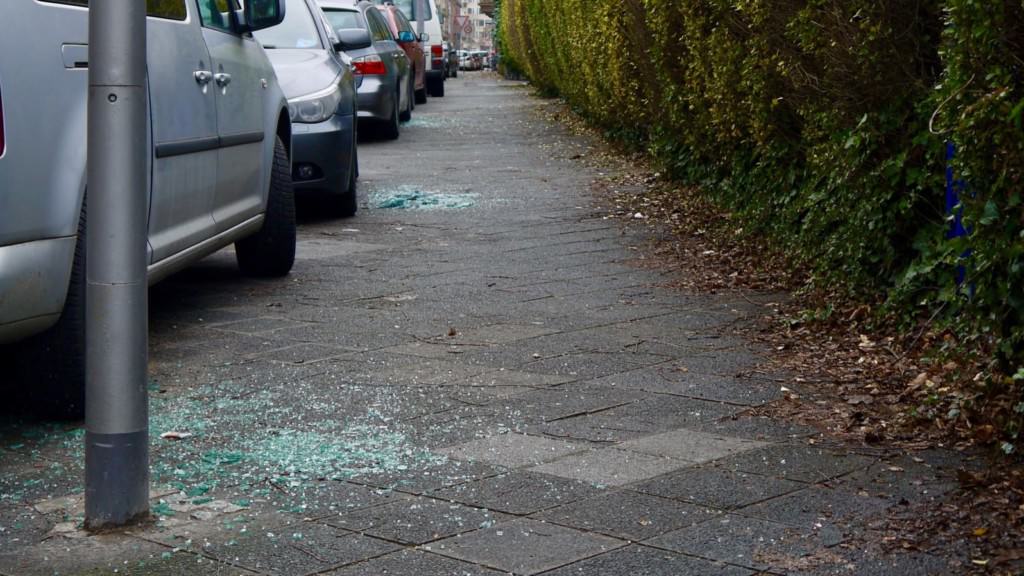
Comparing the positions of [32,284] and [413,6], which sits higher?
[413,6]

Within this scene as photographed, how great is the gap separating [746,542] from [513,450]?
3.51 feet

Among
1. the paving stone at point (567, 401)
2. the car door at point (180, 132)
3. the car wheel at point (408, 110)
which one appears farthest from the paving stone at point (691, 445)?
the car wheel at point (408, 110)

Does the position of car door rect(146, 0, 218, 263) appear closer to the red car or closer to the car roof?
the car roof

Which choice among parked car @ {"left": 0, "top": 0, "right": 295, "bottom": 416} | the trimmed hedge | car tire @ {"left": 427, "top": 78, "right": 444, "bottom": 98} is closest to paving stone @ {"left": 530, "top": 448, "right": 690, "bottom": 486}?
the trimmed hedge

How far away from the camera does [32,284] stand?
4.43 metres

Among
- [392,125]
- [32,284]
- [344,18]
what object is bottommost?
[392,125]

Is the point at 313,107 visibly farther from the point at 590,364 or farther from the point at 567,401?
the point at 567,401

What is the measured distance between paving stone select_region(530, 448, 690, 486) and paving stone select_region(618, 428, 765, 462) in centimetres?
6

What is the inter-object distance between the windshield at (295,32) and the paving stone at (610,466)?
756 cm

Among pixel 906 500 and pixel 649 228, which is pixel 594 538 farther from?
pixel 649 228

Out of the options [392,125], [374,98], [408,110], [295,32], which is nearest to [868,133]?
[295,32]

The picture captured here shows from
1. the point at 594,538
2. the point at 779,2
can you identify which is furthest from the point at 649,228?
the point at 594,538

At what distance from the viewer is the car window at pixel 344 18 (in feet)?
52.3

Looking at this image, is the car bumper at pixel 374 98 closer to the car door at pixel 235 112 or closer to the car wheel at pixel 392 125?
the car wheel at pixel 392 125
